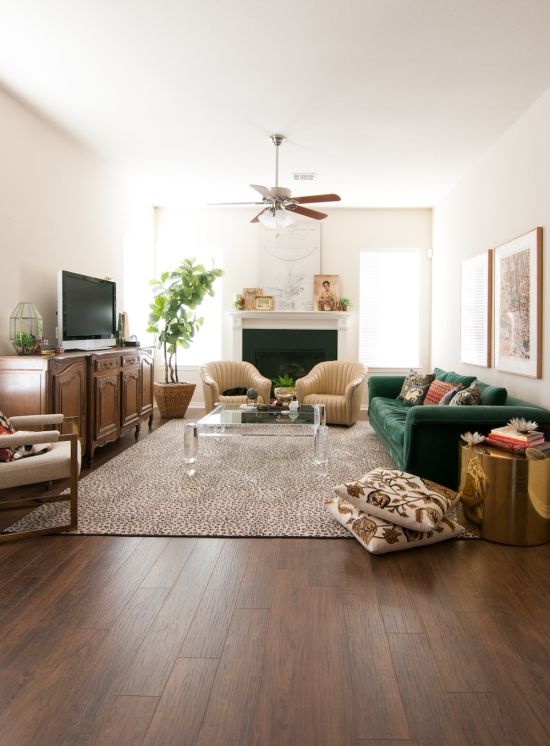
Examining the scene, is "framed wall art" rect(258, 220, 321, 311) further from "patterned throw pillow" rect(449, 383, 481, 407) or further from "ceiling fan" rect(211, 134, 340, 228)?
"patterned throw pillow" rect(449, 383, 481, 407)

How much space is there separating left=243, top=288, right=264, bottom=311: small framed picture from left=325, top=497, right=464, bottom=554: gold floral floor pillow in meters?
4.83

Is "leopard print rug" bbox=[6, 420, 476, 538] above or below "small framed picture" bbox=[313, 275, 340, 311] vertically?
below

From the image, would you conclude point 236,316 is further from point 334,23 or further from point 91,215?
point 334,23

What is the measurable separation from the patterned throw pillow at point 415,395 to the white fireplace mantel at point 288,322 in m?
2.12

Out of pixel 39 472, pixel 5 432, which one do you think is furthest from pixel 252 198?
pixel 39 472

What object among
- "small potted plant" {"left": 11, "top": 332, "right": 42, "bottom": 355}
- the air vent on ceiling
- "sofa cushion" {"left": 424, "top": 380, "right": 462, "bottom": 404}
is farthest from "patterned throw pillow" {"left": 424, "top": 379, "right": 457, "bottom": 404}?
"small potted plant" {"left": 11, "top": 332, "right": 42, "bottom": 355}

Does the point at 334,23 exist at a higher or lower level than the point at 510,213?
higher

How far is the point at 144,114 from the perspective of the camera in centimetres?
439

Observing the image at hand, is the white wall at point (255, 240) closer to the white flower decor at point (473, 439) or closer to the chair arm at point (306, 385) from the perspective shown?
the chair arm at point (306, 385)

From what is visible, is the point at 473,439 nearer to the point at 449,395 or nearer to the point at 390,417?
the point at 449,395

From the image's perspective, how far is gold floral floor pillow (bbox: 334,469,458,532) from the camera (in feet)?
8.87

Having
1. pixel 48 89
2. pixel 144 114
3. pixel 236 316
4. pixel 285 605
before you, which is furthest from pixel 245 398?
pixel 285 605

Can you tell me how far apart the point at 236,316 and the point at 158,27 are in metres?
4.41

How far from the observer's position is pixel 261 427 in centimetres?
439
